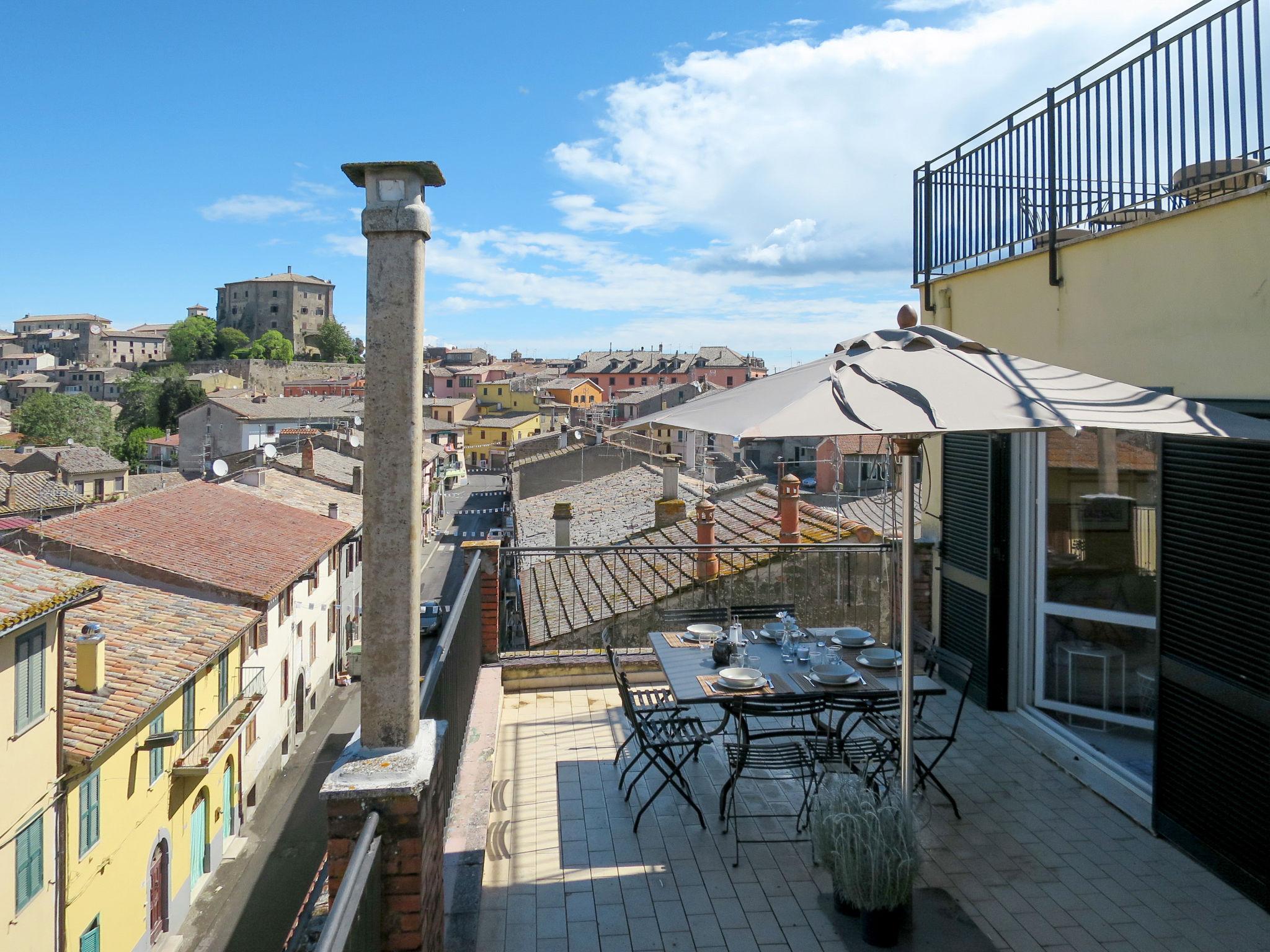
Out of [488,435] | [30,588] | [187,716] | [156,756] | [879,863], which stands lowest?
[156,756]

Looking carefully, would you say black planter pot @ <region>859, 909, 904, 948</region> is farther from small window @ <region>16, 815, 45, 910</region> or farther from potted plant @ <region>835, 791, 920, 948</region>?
small window @ <region>16, 815, 45, 910</region>

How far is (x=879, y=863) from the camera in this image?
319 cm

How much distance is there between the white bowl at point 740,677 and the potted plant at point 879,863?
1113 millimetres

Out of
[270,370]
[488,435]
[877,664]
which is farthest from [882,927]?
[270,370]

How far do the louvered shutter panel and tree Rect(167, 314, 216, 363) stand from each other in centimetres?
12011

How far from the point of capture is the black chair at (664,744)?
4.36m

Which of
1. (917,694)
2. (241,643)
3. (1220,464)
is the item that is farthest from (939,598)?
(241,643)

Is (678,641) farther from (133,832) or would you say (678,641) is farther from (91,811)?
(133,832)

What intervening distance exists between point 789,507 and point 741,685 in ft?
20.9

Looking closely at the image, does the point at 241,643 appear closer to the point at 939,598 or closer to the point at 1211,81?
the point at 939,598

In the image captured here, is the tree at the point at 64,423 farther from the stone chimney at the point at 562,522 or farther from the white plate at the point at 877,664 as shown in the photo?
the white plate at the point at 877,664

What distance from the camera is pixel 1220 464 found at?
3721mm

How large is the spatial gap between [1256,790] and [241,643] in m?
20.8

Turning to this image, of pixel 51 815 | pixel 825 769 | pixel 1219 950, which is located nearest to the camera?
pixel 1219 950
